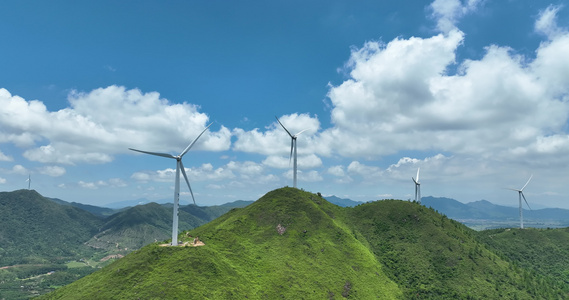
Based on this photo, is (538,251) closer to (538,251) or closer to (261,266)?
(538,251)

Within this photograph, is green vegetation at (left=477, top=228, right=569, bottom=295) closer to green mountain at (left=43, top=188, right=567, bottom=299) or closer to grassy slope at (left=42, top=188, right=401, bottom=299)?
green mountain at (left=43, top=188, right=567, bottom=299)

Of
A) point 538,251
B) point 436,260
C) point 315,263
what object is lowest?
point 538,251

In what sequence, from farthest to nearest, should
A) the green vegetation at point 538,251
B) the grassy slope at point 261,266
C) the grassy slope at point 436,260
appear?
the green vegetation at point 538,251, the grassy slope at point 436,260, the grassy slope at point 261,266

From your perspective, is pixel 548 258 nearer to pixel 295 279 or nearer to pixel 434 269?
pixel 434 269

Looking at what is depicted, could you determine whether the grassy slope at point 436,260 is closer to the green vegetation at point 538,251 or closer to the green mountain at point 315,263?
the green mountain at point 315,263

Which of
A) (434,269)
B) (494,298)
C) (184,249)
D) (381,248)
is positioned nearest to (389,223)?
(381,248)

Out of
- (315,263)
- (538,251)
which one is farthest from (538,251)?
(315,263)

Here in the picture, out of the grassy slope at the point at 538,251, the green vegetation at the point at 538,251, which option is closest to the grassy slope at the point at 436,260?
the green vegetation at the point at 538,251

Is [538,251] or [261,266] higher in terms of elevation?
[261,266]
